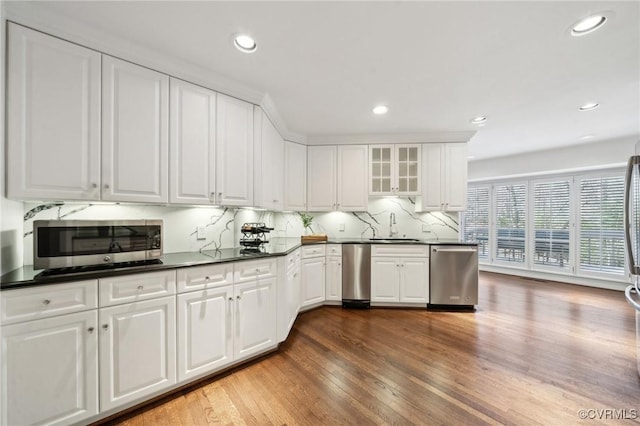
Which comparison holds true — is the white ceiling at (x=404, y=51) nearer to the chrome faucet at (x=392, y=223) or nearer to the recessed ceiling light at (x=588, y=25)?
the recessed ceiling light at (x=588, y=25)

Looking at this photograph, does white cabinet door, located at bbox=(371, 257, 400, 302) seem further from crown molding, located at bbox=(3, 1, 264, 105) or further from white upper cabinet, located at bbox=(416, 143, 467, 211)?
crown molding, located at bbox=(3, 1, 264, 105)

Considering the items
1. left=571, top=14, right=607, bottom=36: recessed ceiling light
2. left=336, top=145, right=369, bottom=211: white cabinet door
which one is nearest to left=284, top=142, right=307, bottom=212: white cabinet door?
left=336, top=145, right=369, bottom=211: white cabinet door

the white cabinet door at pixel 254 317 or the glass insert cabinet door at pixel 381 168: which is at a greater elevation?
the glass insert cabinet door at pixel 381 168

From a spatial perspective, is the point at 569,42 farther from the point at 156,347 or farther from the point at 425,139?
the point at 156,347

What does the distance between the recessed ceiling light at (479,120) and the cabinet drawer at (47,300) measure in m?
4.06

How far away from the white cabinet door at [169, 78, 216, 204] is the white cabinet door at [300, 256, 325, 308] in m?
1.63

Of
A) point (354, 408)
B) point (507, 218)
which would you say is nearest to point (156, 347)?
point (354, 408)

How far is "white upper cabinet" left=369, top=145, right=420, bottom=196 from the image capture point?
3.77 metres

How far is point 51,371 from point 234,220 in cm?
170

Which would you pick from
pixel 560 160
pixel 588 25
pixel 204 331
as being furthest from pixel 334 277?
pixel 560 160

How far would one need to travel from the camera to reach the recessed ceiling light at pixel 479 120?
10.3ft

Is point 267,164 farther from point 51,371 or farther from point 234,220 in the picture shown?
point 51,371

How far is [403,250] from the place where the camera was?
11.3 ft

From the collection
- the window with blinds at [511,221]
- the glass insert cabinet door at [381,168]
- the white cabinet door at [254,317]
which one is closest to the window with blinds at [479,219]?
the window with blinds at [511,221]
